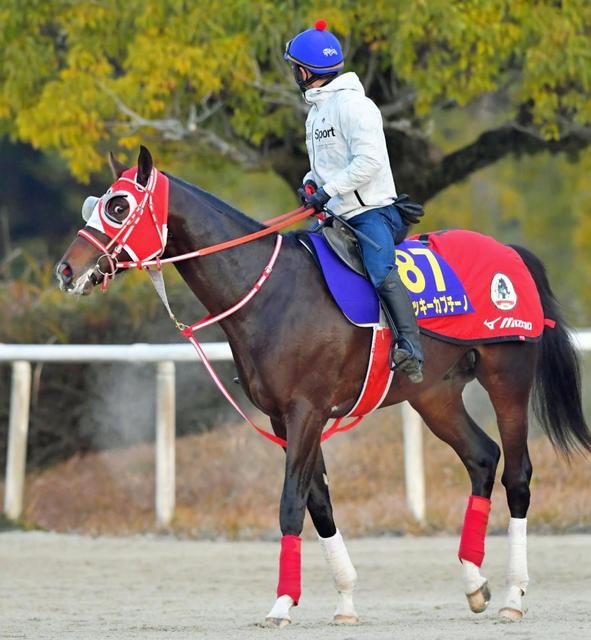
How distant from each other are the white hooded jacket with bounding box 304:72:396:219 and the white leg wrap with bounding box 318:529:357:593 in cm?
146

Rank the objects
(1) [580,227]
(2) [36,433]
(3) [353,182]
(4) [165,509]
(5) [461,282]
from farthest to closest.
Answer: (1) [580,227] < (2) [36,433] < (4) [165,509] < (5) [461,282] < (3) [353,182]

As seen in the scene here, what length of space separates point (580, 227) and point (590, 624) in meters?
18.7

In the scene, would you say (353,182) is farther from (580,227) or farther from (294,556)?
(580,227)

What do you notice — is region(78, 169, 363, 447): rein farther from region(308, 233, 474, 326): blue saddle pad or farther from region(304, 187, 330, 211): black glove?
region(308, 233, 474, 326): blue saddle pad

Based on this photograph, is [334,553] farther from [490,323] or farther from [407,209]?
[407,209]

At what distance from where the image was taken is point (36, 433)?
39.5 ft

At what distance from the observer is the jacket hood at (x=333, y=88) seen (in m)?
6.64

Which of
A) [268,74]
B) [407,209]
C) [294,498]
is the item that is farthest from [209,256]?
[268,74]

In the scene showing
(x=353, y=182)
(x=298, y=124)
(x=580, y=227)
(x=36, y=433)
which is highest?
(x=580, y=227)

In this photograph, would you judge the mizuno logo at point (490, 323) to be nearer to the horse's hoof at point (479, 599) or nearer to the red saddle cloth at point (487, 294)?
the red saddle cloth at point (487, 294)

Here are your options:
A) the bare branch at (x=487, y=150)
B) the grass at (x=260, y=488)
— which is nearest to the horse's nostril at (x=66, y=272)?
the grass at (x=260, y=488)

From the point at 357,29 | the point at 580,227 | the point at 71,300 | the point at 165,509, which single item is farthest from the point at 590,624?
the point at 580,227

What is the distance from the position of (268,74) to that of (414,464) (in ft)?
11.7

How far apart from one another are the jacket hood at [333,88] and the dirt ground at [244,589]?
233 centimetres
